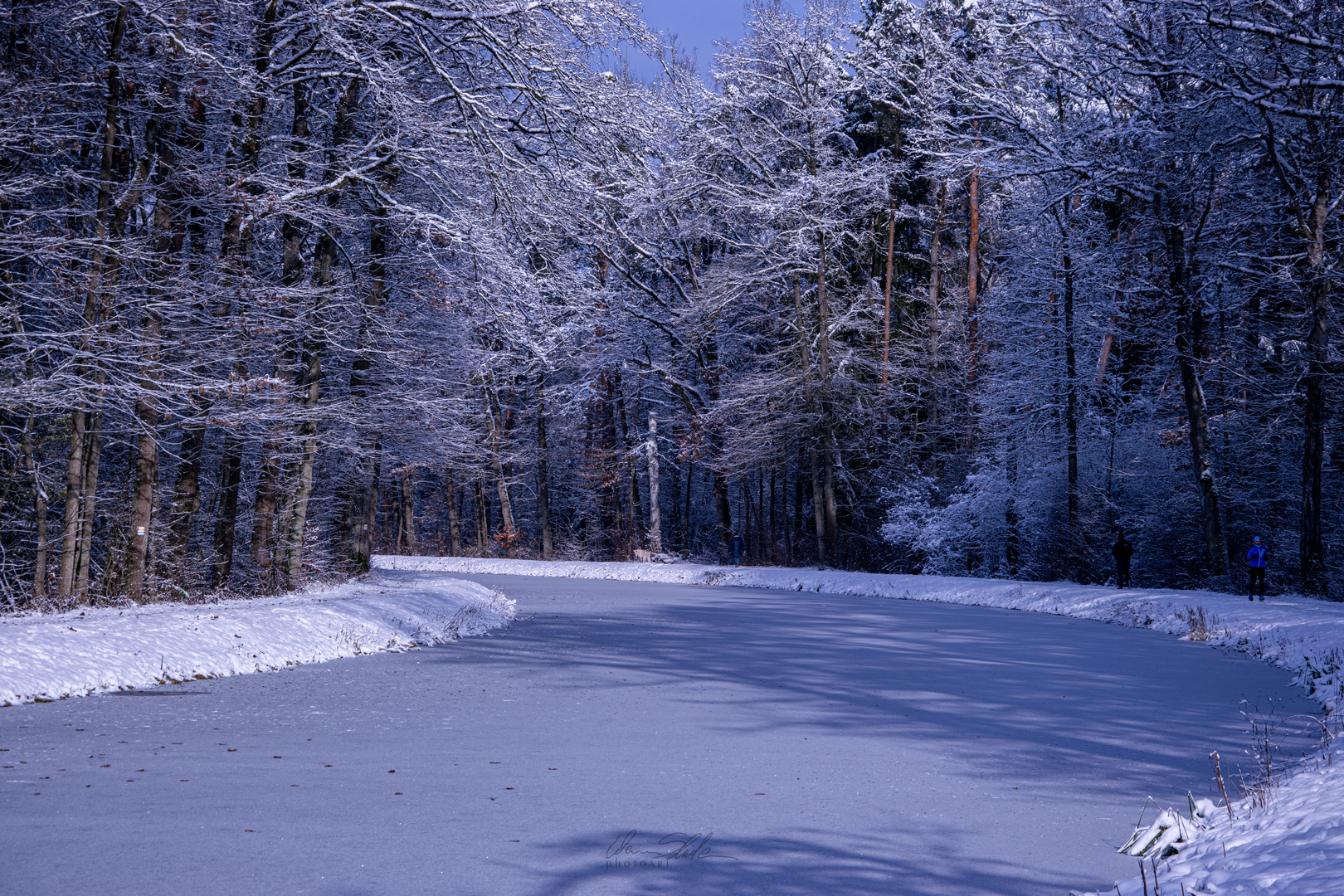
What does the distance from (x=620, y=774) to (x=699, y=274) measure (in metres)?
34.9

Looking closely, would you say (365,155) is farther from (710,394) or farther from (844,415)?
(710,394)

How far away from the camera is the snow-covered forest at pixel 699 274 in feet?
48.5

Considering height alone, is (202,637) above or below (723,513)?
below

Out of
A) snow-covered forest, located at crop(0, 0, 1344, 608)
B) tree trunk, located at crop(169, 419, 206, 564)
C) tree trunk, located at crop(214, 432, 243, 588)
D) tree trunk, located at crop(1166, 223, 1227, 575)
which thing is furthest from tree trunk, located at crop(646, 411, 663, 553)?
tree trunk, located at crop(169, 419, 206, 564)

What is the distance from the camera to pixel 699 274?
135ft

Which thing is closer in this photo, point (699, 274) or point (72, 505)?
point (72, 505)

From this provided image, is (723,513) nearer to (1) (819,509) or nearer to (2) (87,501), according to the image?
(1) (819,509)

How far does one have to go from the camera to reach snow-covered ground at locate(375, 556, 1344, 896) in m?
4.69

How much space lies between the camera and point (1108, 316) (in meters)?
32.0

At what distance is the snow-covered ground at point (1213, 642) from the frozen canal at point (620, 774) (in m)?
0.47

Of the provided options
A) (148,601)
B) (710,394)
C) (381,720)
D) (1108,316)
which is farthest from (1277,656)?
(710,394)

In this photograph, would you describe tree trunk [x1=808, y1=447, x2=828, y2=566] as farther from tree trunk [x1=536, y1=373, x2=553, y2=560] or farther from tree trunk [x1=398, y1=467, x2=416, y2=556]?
tree trunk [x1=398, y1=467, x2=416, y2=556]

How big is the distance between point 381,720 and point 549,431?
1790 inches

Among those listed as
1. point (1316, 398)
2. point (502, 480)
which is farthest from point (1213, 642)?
point (502, 480)
